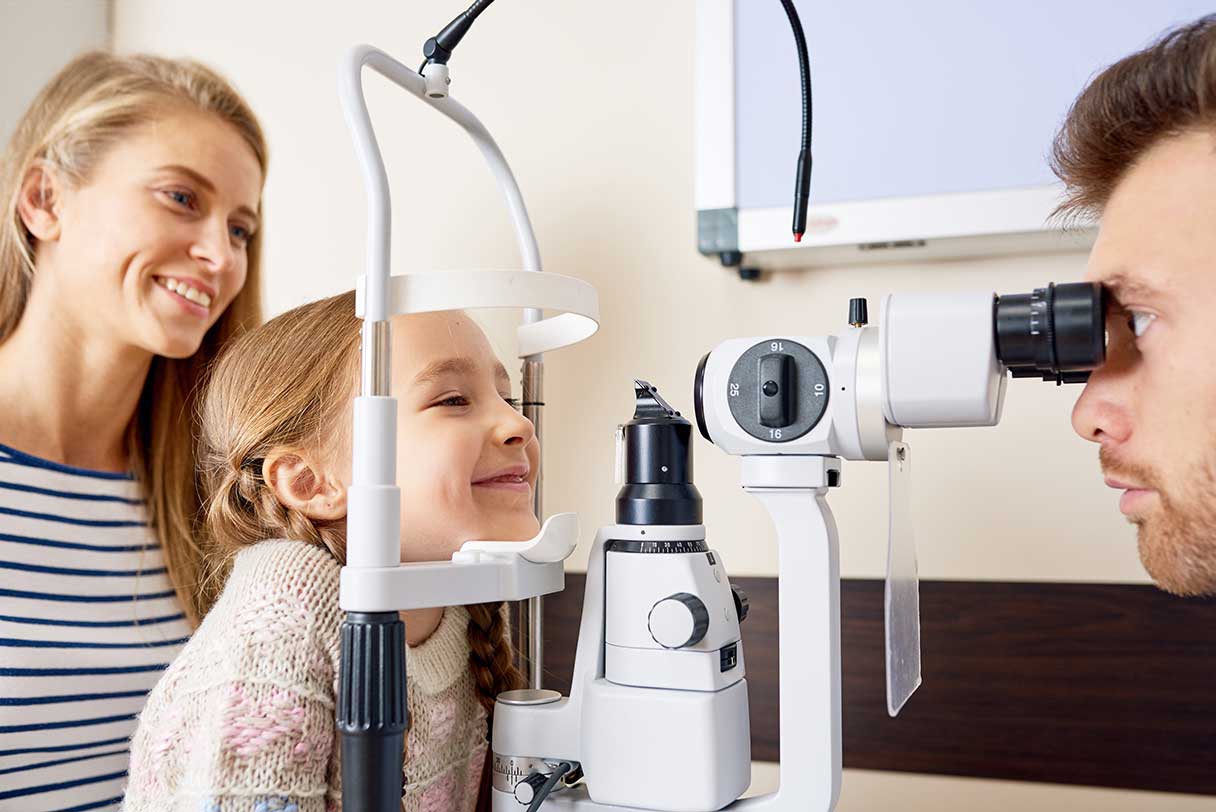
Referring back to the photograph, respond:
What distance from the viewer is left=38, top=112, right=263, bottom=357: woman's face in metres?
1.19

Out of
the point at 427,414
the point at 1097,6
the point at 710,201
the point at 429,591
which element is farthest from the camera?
the point at 710,201

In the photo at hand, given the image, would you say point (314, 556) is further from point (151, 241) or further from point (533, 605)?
point (151, 241)

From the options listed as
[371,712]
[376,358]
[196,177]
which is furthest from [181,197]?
[371,712]

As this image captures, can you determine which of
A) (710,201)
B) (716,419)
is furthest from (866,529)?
(716,419)

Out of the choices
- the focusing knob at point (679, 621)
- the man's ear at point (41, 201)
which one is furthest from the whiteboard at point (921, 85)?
the man's ear at point (41, 201)

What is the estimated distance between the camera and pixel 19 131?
4.12 ft

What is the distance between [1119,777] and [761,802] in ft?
1.98

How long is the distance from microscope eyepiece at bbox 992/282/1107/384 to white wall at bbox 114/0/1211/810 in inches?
21.0

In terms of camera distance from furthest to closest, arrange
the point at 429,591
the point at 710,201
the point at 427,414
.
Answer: the point at 710,201, the point at 427,414, the point at 429,591

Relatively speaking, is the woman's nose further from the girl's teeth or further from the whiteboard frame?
the whiteboard frame

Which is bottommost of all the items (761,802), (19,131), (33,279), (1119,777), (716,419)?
(1119,777)

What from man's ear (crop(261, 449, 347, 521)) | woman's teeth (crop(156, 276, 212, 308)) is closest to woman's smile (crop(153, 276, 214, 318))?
woman's teeth (crop(156, 276, 212, 308))

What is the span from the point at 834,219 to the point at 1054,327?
0.53 metres

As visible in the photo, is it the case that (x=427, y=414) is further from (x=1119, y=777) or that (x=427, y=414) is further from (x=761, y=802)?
(x=1119, y=777)
